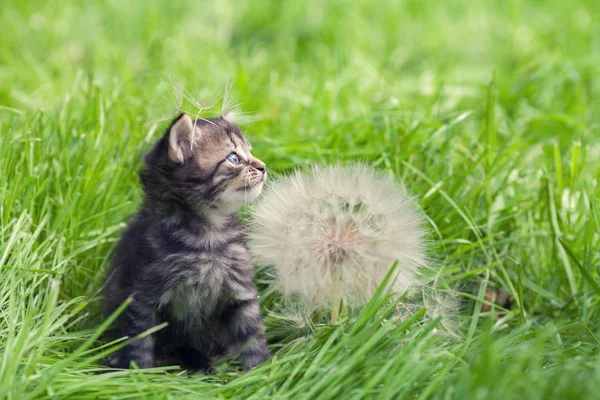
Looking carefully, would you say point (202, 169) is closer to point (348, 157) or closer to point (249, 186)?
point (249, 186)

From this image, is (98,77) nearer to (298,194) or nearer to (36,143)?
(36,143)

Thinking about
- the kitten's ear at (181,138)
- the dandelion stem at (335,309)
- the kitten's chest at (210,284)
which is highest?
the kitten's ear at (181,138)

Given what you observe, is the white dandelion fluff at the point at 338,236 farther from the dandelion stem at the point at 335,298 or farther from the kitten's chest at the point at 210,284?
the kitten's chest at the point at 210,284

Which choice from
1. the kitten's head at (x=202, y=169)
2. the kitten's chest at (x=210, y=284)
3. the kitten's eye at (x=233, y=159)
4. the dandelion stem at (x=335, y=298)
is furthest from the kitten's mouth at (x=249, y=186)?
the dandelion stem at (x=335, y=298)

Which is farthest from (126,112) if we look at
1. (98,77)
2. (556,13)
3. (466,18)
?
(556,13)

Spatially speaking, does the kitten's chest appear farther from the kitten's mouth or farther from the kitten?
the kitten's mouth

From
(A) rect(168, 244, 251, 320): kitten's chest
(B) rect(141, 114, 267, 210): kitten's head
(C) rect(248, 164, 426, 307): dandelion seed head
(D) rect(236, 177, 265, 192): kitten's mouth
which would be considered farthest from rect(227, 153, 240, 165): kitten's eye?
(A) rect(168, 244, 251, 320): kitten's chest

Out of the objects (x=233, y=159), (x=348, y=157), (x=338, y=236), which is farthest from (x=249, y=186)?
(x=348, y=157)
